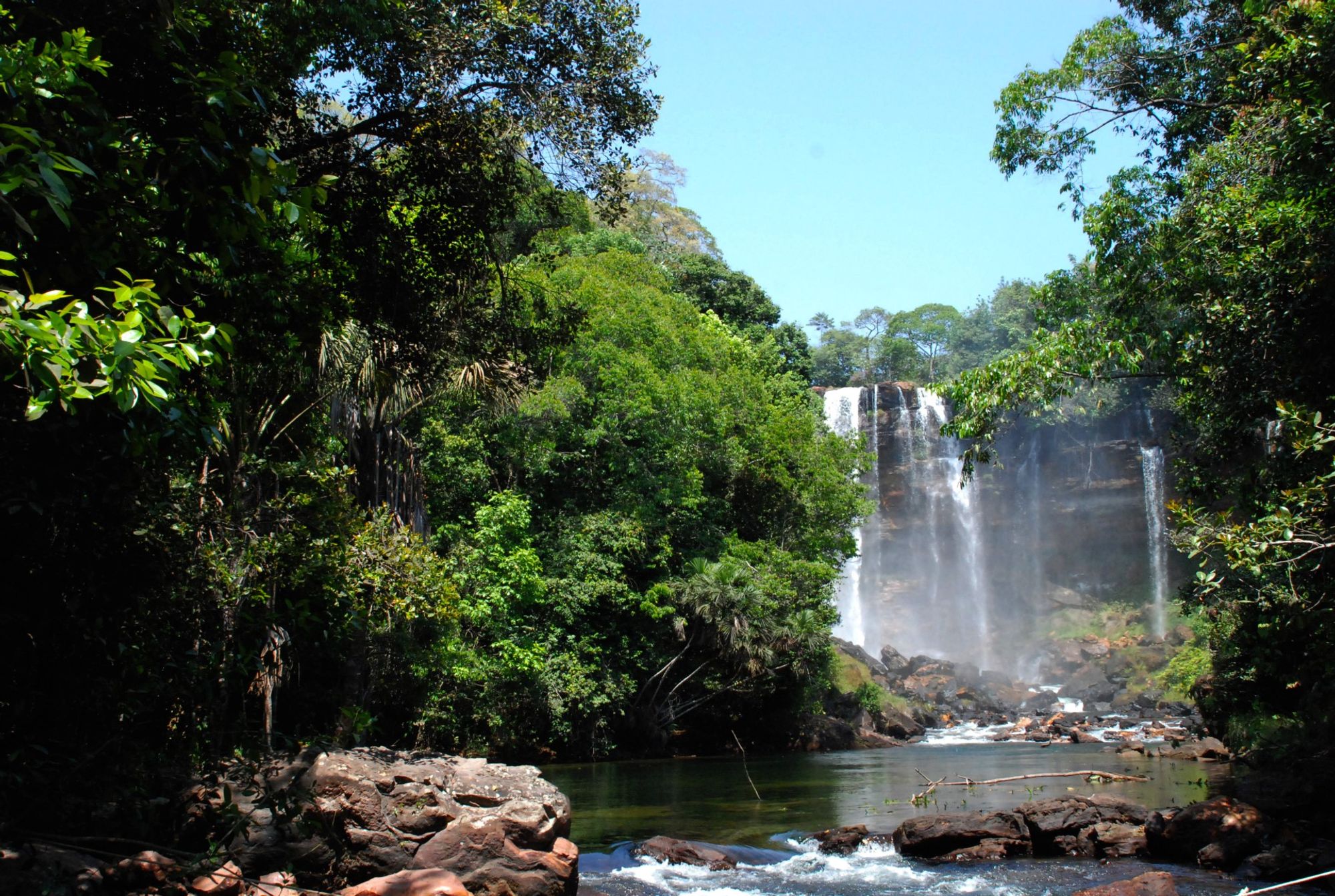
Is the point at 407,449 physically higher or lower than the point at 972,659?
higher

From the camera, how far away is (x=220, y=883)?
580 centimetres

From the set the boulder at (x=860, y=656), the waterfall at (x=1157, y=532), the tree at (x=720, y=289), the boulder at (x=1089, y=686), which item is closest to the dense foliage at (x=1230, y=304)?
the boulder at (x=860, y=656)

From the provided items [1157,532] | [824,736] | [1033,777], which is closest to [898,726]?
[824,736]

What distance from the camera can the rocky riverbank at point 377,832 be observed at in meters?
6.15

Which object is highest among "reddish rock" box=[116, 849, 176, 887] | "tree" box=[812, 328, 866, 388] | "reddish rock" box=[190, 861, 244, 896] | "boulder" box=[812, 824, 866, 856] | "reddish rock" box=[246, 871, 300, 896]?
"tree" box=[812, 328, 866, 388]

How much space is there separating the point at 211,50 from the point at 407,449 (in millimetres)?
Result: 9159

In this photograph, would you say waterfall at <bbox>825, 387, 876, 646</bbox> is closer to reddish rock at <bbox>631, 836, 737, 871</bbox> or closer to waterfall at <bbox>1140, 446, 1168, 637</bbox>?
waterfall at <bbox>1140, 446, 1168, 637</bbox>

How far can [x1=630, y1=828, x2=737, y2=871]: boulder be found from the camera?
1062 cm

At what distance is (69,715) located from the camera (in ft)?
16.4

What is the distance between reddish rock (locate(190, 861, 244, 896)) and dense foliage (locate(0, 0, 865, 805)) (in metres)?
0.89

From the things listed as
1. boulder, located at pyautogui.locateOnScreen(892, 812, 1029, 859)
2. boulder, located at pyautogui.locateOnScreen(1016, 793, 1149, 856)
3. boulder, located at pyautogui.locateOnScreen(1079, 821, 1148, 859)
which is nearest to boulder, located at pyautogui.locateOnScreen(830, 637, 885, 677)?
boulder, located at pyautogui.locateOnScreen(1016, 793, 1149, 856)

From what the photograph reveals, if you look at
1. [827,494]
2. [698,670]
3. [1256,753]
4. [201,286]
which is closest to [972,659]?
[827,494]

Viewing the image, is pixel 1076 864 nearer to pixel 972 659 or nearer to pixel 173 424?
pixel 173 424

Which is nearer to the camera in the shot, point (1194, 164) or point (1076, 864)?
point (1076, 864)
